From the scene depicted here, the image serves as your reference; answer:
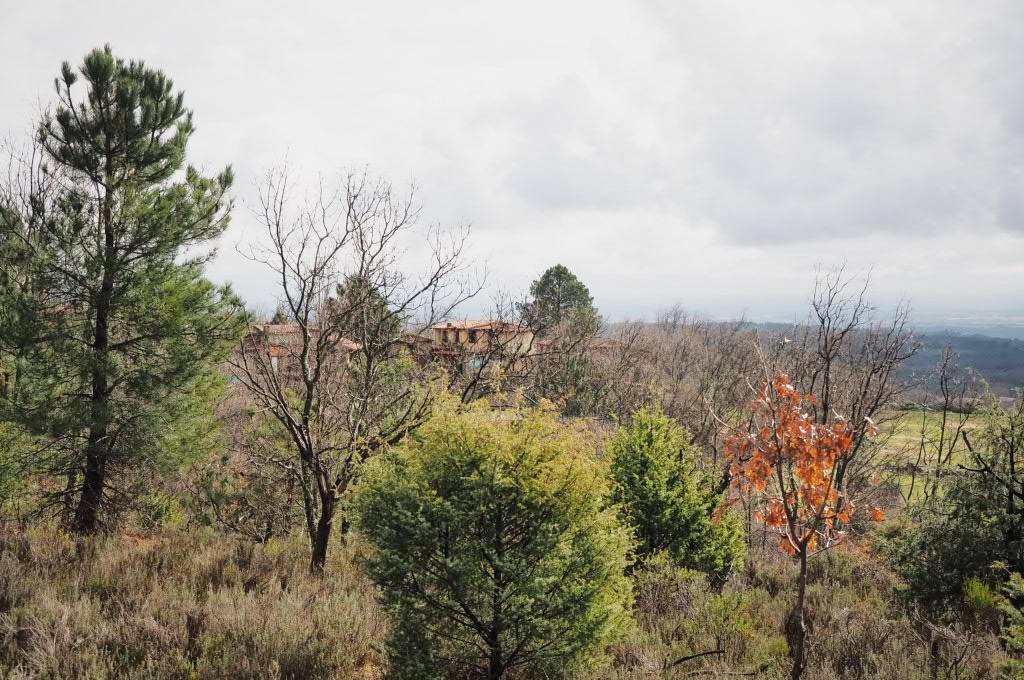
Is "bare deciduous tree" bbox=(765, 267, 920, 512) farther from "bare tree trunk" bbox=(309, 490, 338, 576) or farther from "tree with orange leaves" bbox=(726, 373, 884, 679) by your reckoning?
"bare tree trunk" bbox=(309, 490, 338, 576)

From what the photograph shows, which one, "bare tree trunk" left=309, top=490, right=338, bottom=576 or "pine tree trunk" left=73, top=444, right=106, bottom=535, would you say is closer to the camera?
"bare tree trunk" left=309, top=490, right=338, bottom=576

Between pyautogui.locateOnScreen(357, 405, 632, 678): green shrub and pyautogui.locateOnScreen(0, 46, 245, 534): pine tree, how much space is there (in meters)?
6.82

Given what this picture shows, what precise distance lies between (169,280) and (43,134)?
2919 millimetres

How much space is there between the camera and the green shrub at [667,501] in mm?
9547

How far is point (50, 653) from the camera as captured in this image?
→ 4.97m

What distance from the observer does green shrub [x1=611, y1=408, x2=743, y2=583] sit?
955cm

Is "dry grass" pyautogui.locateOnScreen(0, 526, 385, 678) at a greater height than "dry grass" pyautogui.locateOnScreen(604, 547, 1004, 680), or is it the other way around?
"dry grass" pyautogui.locateOnScreen(0, 526, 385, 678)

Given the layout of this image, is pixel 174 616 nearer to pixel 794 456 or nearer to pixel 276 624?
pixel 276 624

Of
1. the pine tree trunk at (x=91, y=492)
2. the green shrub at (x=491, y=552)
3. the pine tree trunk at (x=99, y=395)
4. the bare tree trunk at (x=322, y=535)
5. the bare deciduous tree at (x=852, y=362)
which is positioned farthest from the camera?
the bare deciduous tree at (x=852, y=362)

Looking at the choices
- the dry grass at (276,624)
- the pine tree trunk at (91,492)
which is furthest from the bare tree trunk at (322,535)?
the pine tree trunk at (91,492)

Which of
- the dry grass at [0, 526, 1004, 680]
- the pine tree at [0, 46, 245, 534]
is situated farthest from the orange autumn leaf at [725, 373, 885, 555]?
the pine tree at [0, 46, 245, 534]

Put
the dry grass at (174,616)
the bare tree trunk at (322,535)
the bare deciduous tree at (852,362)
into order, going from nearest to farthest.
→ the dry grass at (174,616) → the bare tree trunk at (322,535) → the bare deciduous tree at (852,362)

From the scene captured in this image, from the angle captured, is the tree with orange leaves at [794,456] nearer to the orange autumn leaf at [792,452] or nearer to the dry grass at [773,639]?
the orange autumn leaf at [792,452]

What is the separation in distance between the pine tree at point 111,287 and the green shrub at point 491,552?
6820 millimetres
